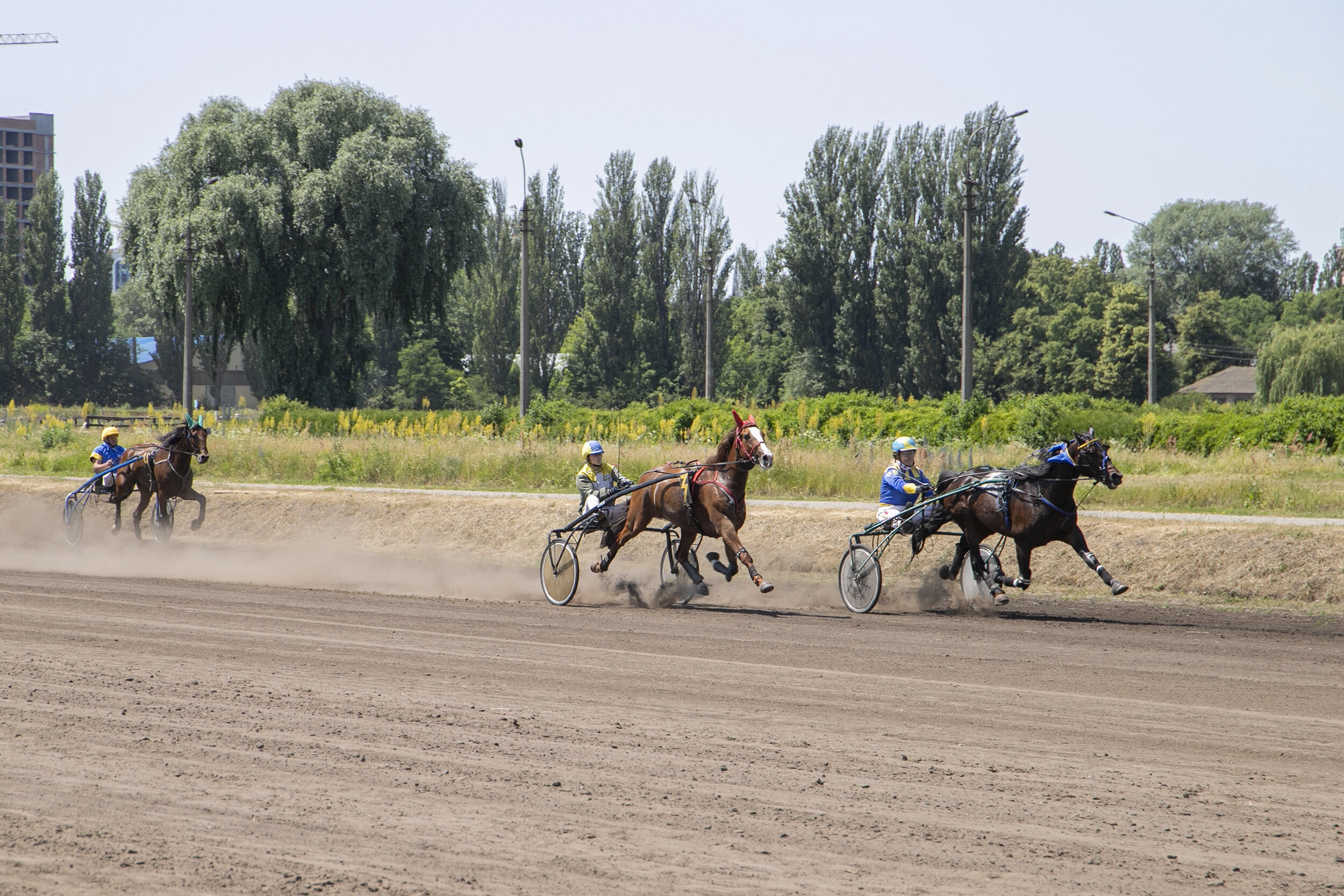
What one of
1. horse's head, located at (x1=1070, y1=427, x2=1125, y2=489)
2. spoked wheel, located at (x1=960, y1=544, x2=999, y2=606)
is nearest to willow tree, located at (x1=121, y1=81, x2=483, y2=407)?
spoked wheel, located at (x1=960, y1=544, x2=999, y2=606)

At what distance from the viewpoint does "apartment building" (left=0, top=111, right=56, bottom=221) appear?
180 m

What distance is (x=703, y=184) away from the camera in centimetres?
5972

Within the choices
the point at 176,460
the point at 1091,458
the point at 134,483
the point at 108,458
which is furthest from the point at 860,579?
the point at 108,458

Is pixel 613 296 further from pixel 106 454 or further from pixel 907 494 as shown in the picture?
pixel 907 494

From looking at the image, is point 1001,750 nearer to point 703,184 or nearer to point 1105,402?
point 1105,402

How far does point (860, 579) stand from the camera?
39.9 feet

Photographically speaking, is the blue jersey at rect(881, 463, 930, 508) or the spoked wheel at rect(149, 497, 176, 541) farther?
the spoked wheel at rect(149, 497, 176, 541)

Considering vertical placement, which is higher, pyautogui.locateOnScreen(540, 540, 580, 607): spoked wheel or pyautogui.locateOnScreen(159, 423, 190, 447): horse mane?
pyautogui.locateOnScreen(159, 423, 190, 447): horse mane

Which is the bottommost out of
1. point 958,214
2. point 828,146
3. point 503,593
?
point 503,593

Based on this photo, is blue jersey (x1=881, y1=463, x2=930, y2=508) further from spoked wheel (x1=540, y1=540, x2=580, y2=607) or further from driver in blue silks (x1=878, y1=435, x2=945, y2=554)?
spoked wheel (x1=540, y1=540, x2=580, y2=607)

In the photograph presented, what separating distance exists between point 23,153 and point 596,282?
161 meters

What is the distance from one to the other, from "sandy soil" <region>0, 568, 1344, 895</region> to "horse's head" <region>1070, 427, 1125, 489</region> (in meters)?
1.53

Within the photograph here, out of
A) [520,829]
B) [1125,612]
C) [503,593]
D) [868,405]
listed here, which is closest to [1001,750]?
[520,829]

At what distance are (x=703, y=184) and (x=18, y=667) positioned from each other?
176ft
